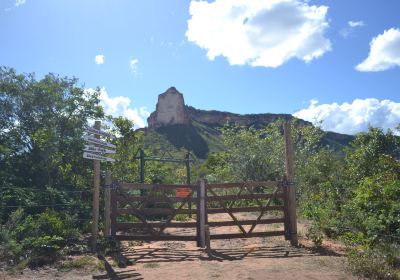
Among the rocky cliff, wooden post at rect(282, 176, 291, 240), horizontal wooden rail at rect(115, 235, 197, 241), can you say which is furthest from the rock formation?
horizontal wooden rail at rect(115, 235, 197, 241)

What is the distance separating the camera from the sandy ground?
7.62 metres

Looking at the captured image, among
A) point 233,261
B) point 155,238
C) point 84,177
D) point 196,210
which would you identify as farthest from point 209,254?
point 84,177

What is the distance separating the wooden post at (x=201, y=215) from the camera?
10672 mm

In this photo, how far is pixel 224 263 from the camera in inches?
340

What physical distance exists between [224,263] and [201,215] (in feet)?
7.26

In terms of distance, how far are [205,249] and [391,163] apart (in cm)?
559

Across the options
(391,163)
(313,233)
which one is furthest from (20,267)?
(391,163)

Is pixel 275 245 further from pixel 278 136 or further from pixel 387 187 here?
pixel 278 136

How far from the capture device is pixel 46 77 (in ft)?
53.5

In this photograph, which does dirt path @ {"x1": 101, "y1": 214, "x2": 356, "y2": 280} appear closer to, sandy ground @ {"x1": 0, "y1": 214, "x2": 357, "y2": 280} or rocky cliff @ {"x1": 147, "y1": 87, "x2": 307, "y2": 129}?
sandy ground @ {"x1": 0, "y1": 214, "x2": 357, "y2": 280}

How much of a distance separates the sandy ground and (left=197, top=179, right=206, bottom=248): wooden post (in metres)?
0.26

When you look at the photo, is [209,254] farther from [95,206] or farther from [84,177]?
[84,177]

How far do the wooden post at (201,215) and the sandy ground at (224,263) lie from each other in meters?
0.26

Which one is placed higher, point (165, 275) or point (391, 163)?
point (391, 163)
